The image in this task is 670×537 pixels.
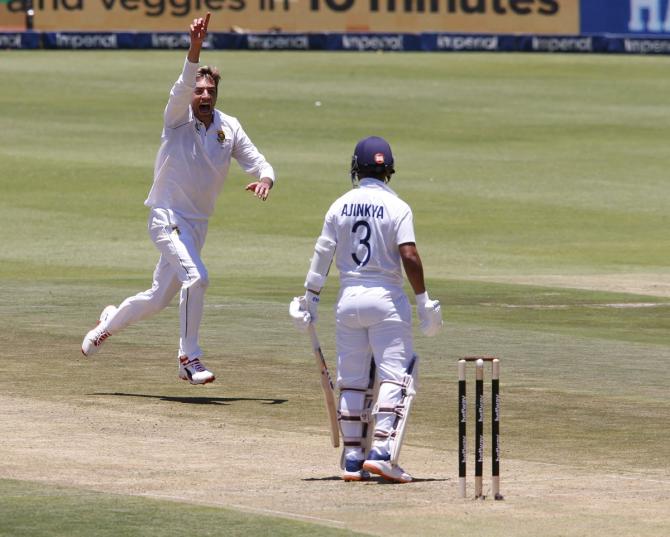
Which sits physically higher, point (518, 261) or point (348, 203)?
point (348, 203)

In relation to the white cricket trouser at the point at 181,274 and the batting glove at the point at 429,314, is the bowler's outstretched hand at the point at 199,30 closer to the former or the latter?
the white cricket trouser at the point at 181,274

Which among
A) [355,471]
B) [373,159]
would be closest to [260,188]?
[373,159]

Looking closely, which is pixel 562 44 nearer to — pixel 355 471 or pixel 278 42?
pixel 278 42

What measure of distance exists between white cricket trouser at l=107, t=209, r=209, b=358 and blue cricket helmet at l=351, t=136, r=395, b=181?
10.1ft

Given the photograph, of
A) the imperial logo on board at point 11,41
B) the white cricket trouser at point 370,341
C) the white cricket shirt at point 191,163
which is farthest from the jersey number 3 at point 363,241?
the imperial logo on board at point 11,41

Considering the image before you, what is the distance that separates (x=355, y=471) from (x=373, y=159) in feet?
5.74

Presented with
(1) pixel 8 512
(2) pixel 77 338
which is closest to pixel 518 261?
(2) pixel 77 338

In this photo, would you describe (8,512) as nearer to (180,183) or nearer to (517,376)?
(180,183)

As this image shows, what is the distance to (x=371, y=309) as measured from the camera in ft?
31.2

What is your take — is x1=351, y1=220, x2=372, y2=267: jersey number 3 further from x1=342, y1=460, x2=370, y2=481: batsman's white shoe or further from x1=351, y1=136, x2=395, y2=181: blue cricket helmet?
x1=342, y1=460, x2=370, y2=481: batsman's white shoe

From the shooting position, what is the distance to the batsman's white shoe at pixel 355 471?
9.40 meters

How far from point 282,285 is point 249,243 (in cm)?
503

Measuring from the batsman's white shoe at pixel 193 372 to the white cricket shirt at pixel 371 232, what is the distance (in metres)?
3.03

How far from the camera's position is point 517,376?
13266 millimetres
